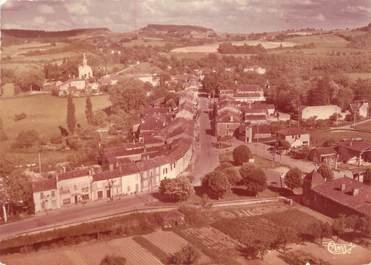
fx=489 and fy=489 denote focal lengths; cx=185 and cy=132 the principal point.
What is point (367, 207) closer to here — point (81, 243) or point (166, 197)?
point (166, 197)

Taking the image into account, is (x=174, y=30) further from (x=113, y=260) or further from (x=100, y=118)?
(x=113, y=260)

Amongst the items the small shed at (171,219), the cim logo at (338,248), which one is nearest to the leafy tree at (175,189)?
the small shed at (171,219)

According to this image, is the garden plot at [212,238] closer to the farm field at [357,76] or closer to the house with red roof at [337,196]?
the house with red roof at [337,196]

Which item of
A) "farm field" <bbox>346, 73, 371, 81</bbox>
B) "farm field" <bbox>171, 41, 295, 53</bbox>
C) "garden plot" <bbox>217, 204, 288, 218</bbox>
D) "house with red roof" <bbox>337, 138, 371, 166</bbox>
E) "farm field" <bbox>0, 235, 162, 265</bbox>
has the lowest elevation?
"farm field" <bbox>0, 235, 162, 265</bbox>

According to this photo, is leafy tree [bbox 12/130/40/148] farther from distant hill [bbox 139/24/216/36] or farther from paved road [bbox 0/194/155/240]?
distant hill [bbox 139/24/216/36]

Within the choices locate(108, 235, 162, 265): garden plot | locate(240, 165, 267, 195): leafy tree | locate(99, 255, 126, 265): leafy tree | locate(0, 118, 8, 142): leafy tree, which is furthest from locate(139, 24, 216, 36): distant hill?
locate(99, 255, 126, 265): leafy tree

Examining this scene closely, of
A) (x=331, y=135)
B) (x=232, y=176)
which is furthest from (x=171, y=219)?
(x=331, y=135)
